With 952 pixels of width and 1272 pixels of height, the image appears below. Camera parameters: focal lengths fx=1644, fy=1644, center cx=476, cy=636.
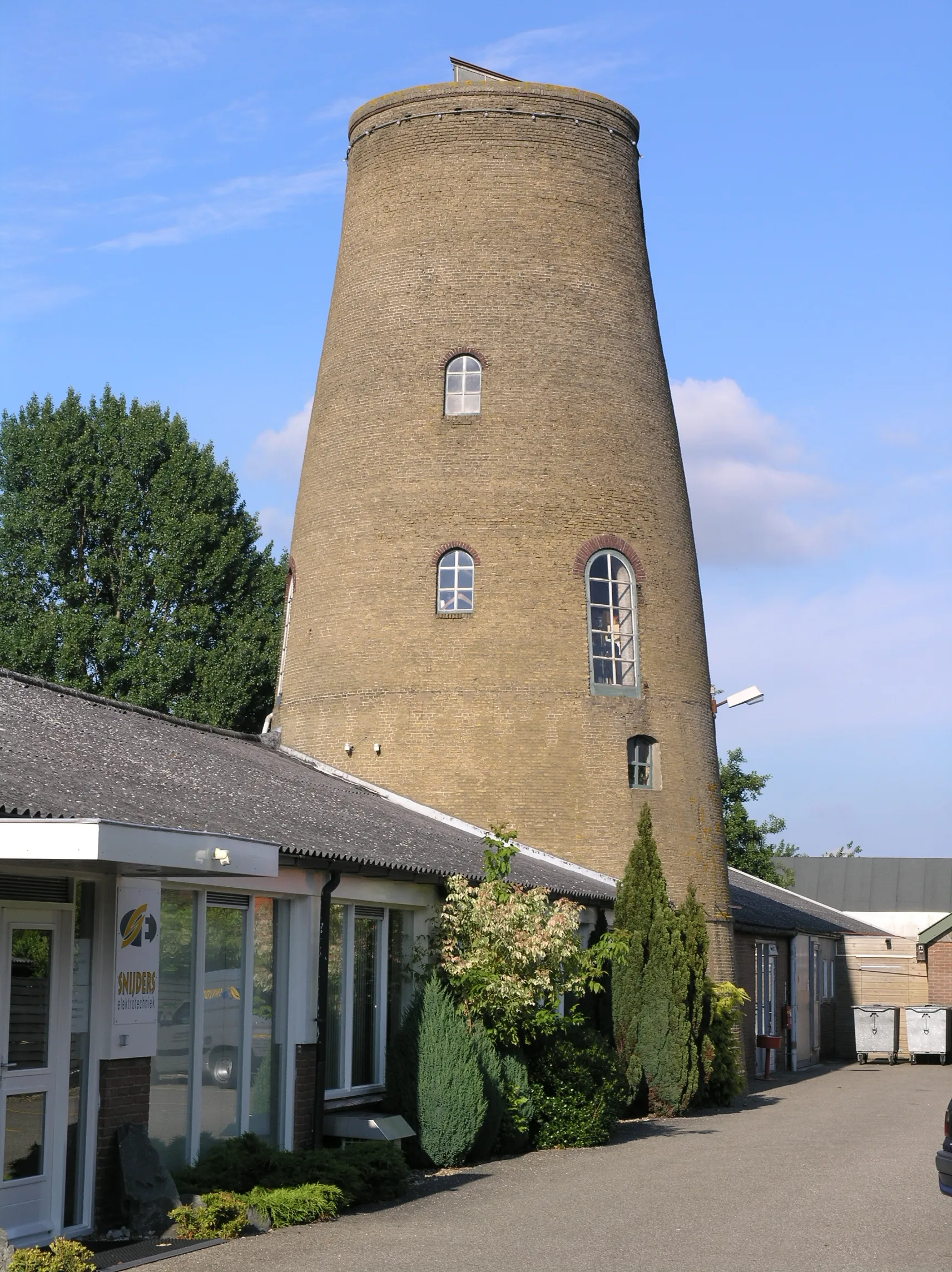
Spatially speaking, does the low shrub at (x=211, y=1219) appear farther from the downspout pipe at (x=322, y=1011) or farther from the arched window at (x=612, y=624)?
the arched window at (x=612, y=624)

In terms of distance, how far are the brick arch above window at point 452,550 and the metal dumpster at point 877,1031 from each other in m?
16.8

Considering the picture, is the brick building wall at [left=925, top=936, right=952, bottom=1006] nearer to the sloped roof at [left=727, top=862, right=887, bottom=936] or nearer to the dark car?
the sloped roof at [left=727, top=862, right=887, bottom=936]

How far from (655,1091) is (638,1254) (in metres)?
10.5

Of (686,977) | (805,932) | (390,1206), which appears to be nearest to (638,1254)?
Answer: (390,1206)

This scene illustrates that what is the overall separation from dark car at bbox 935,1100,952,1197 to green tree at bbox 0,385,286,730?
84.6ft

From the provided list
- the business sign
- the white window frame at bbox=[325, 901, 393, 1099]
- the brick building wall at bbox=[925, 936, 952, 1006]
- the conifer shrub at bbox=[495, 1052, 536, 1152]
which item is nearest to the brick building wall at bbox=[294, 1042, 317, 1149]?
the white window frame at bbox=[325, 901, 393, 1099]

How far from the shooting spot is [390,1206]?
13102 mm

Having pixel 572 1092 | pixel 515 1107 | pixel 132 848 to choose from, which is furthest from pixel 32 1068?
pixel 572 1092

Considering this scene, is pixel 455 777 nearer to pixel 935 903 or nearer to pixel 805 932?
pixel 805 932

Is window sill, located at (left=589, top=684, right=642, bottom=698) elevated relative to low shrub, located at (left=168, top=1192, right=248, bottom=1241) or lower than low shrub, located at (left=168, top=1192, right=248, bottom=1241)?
elevated

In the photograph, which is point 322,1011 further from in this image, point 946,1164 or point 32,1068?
point 946,1164

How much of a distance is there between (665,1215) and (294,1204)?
115 inches

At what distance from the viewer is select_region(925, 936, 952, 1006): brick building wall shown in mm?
38781

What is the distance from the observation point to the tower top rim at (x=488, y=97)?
25.5 meters
